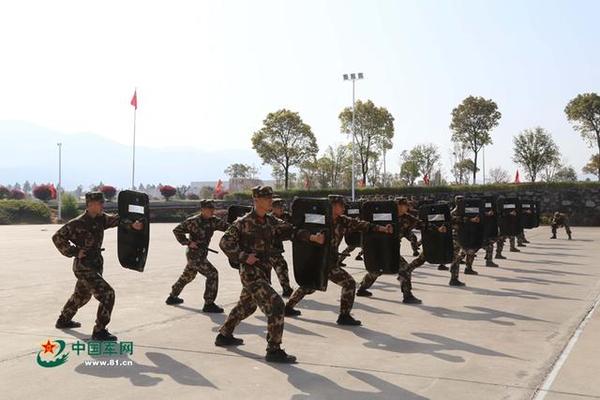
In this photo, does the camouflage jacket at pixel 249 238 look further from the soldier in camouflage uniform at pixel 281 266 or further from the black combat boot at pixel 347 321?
the soldier in camouflage uniform at pixel 281 266

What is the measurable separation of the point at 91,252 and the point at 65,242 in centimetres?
32

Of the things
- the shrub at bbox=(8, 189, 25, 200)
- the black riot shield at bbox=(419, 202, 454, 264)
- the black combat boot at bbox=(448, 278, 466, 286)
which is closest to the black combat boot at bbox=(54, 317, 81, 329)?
the black riot shield at bbox=(419, 202, 454, 264)

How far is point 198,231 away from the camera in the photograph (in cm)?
991

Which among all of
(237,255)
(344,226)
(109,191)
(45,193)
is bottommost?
(237,255)

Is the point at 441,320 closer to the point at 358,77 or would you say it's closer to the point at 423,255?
the point at 423,255

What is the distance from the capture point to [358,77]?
44219 millimetres

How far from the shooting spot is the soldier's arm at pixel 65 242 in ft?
24.3

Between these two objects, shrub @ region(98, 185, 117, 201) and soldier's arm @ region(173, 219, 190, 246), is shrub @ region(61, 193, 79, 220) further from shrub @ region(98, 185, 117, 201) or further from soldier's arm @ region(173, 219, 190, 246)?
soldier's arm @ region(173, 219, 190, 246)

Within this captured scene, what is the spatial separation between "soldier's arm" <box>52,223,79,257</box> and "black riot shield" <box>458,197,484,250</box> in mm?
8256

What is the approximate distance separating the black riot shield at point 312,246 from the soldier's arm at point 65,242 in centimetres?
259

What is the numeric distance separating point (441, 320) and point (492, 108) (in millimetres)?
43806

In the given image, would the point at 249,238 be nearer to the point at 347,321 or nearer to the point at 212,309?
the point at 347,321

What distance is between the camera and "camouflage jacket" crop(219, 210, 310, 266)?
6551mm

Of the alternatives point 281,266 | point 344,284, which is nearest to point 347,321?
point 344,284
